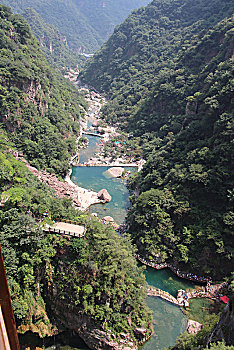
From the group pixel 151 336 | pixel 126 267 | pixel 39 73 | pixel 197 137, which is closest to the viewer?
pixel 151 336

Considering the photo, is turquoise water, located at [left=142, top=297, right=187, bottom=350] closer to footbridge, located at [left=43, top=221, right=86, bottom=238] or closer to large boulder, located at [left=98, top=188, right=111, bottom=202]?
footbridge, located at [left=43, top=221, right=86, bottom=238]

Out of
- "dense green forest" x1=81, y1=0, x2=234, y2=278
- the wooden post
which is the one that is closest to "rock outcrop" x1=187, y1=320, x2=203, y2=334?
"dense green forest" x1=81, y1=0, x2=234, y2=278

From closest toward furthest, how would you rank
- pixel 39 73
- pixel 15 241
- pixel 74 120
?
pixel 15 241, pixel 39 73, pixel 74 120

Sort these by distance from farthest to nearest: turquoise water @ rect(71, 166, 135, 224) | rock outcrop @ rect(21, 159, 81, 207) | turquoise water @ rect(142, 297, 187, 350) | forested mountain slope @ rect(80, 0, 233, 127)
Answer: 1. forested mountain slope @ rect(80, 0, 233, 127)
2. turquoise water @ rect(71, 166, 135, 224)
3. rock outcrop @ rect(21, 159, 81, 207)
4. turquoise water @ rect(142, 297, 187, 350)

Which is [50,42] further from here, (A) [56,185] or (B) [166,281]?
(B) [166,281]

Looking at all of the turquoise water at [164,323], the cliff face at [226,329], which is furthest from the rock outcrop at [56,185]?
the cliff face at [226,329]

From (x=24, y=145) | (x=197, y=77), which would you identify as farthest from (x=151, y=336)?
(x=197, y=77)

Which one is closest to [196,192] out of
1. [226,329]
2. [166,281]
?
[166,281]

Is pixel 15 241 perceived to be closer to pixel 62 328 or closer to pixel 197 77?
pixel 62 328
